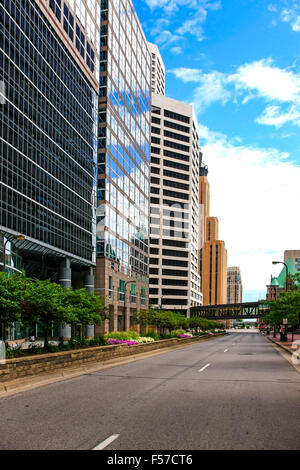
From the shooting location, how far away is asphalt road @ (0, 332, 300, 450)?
25.2ft

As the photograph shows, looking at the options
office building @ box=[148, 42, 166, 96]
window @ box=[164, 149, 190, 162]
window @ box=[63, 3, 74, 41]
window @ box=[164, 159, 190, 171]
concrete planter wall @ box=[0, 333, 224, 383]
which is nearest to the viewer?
concrete planter wall @ box=[0, 333, 224, 383]

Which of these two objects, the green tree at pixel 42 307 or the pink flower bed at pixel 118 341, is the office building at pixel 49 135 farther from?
the green tree at pixel 42 307

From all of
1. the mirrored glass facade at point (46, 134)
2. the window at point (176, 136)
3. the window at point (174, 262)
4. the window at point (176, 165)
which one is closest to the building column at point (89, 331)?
the mirrored glass facade at point (46, 134)

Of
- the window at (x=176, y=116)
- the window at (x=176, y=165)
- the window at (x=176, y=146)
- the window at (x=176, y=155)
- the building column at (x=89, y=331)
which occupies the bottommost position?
the building column at (x=89, y=331)

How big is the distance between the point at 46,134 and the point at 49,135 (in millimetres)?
891

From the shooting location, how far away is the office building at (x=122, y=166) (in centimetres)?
6962

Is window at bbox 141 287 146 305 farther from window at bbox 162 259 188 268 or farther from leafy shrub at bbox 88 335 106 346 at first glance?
leafy shrub at bbox 88 335 106 346

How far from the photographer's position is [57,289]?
2708 centimetres

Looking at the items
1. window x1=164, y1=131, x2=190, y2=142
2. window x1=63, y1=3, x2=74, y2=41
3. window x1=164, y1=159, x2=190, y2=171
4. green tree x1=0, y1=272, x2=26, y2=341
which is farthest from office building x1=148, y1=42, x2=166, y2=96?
green tree x1=0, y1=272, x2=26, y2=341

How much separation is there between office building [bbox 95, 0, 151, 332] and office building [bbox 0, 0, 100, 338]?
118 inches

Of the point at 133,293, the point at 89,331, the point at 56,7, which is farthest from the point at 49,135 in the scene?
the point at 133,293

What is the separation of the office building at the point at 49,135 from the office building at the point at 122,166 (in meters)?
3.00

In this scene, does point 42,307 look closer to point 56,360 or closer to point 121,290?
point 56,360
